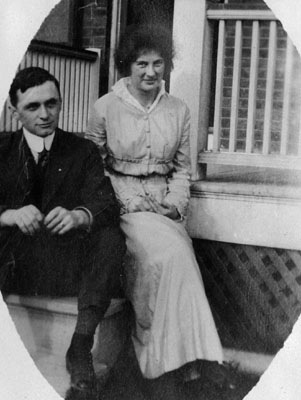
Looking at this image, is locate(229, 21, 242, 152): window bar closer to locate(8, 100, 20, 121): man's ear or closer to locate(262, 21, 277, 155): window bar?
locate(262, 21, 277, 155): window bar

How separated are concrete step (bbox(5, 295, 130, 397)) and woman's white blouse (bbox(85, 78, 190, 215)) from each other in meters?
0.46

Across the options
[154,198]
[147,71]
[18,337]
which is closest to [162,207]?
[154,198]

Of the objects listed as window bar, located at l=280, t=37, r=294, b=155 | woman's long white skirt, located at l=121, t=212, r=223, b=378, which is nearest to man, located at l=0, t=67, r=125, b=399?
woman's long white skirt, located at l=121, t=212, r=223, b=378

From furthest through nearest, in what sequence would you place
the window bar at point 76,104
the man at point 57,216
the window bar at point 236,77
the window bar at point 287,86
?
1. the window bar at point 236,77
2. the window bar at point 76,104
3. the man at point 57,216
4. the window bar at point 287,86

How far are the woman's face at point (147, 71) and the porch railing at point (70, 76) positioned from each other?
0.50 feet

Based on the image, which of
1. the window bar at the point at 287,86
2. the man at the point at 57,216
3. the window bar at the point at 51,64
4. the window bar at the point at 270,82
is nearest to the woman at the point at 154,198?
the man at the point at 57,216

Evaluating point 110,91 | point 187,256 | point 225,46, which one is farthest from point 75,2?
point 187,256

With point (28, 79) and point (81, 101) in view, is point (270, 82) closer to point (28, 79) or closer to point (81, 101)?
point (81, 101)

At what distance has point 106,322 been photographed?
2461 mm

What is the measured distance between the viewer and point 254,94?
2.52 meters

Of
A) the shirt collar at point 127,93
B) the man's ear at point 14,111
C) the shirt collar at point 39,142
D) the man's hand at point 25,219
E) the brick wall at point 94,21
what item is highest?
the brick wall at point 94,21

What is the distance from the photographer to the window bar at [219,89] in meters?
2.62

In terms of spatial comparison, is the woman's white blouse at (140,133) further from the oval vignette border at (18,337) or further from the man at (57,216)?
the oval vignette border at (18,337)

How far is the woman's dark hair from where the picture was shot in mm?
2412
